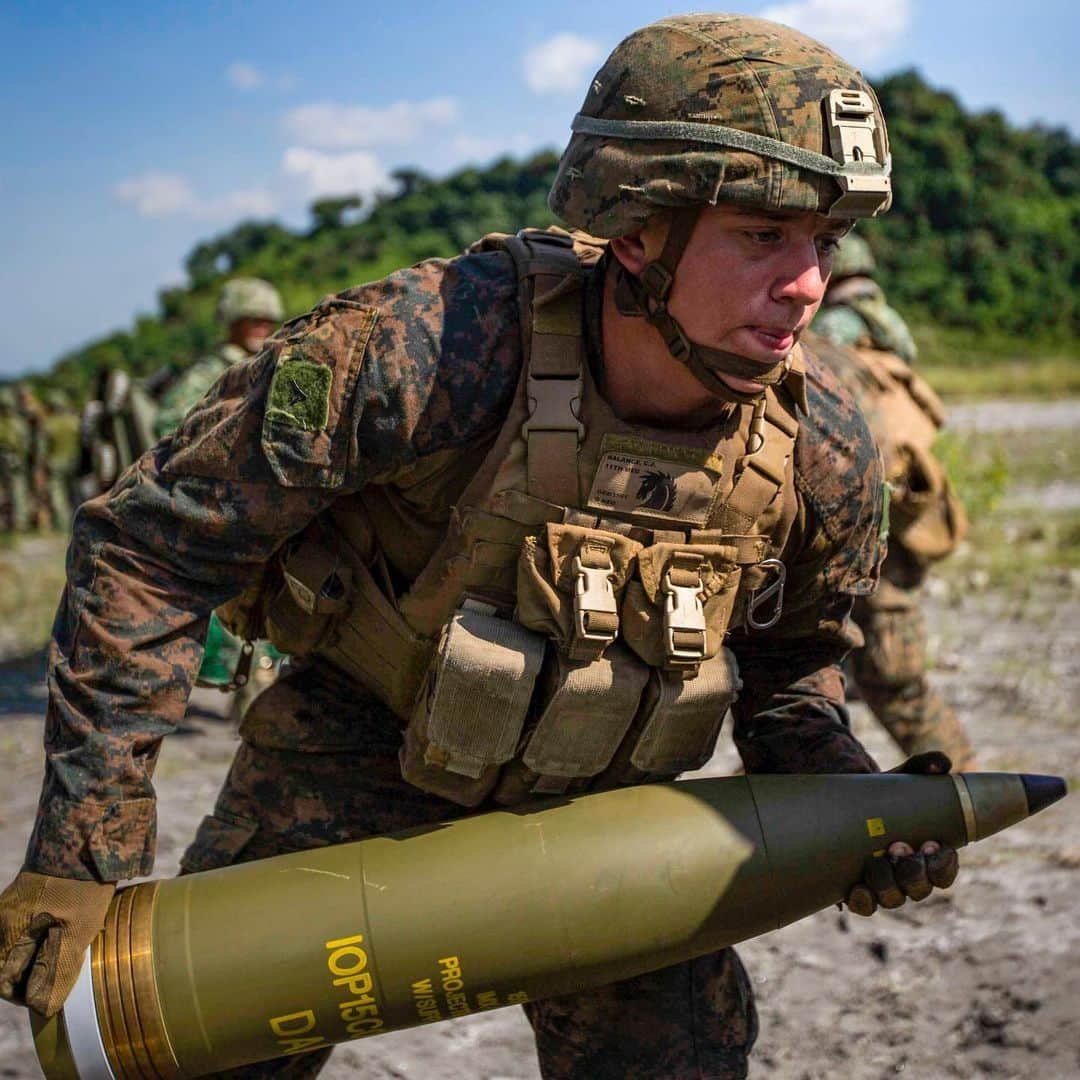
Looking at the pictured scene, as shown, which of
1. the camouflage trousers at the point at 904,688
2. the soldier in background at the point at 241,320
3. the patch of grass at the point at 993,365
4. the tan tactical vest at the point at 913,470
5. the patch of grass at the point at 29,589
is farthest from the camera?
the patch of grass at the point at 993,365

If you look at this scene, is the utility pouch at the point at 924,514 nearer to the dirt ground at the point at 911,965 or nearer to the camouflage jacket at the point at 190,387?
the dirt ground at the point at 911,965

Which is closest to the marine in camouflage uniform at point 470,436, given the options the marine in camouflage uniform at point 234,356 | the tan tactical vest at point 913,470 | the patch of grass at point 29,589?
the tan tactical vest at point 913,470

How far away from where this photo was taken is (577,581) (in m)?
2.17

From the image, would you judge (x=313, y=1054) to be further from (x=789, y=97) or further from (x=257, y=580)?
(x=789, y=97)

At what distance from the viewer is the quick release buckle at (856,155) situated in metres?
2.11

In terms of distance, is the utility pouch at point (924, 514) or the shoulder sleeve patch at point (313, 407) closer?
the shoulder sleeve patch at point (313, 407)

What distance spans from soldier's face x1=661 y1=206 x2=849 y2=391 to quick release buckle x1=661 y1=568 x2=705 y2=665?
0.33 metres

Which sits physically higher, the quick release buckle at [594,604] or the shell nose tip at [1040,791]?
the quick release buckle at [594,604]

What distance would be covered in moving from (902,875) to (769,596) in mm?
508

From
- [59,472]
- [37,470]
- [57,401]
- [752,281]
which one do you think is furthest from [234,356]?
[57,401]

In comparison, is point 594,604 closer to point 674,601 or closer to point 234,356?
point 674,601

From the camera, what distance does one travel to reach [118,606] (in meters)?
2.11

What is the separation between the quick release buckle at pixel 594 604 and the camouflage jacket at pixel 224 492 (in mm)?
286

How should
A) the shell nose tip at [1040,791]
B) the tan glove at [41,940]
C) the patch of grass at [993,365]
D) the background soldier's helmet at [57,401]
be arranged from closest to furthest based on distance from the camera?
the tan glove at [41,940]
the shell nose tip at [1040,791]
the background soldier's helmet at [57,401]
the patch of grass at [993,365]
